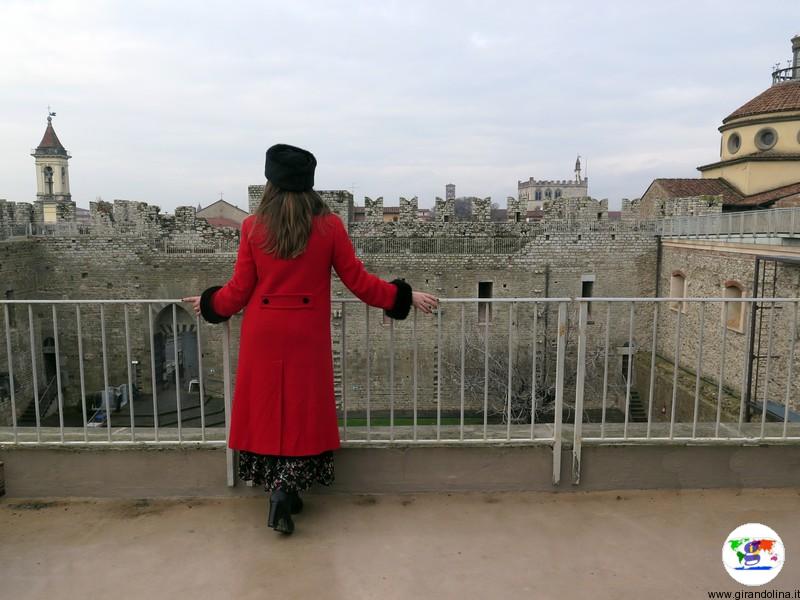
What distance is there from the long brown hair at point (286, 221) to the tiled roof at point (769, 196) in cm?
2123

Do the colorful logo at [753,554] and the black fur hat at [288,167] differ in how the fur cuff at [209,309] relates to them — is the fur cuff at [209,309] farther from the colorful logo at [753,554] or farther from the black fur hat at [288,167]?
the colorful logo at [753,554]

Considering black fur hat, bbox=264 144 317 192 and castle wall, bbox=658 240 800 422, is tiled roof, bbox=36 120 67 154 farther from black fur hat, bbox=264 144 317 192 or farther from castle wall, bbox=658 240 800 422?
black fur hat, bbox=264 144 317 192

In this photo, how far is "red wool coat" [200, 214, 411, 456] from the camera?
2549 mm

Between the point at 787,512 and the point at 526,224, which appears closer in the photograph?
the point at 787,512

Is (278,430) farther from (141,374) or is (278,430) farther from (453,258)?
(141,374)

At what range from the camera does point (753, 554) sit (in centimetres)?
244

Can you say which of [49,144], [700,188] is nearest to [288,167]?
[700,188]

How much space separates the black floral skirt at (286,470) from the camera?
8.64ft

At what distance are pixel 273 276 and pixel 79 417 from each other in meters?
15.9

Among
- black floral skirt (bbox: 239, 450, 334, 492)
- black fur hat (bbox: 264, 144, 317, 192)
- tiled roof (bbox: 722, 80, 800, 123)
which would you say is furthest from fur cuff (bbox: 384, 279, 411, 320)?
tiled roof (bbox: 722, 80, 800, 123)

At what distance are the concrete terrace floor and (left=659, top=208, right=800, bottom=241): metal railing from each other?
34.1ft

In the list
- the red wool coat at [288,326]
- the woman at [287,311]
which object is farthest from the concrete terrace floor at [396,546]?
the red wool coat at [288,326]

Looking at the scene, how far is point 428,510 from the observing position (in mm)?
2840

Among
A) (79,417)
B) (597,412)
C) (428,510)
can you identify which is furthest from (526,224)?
(428,510)
